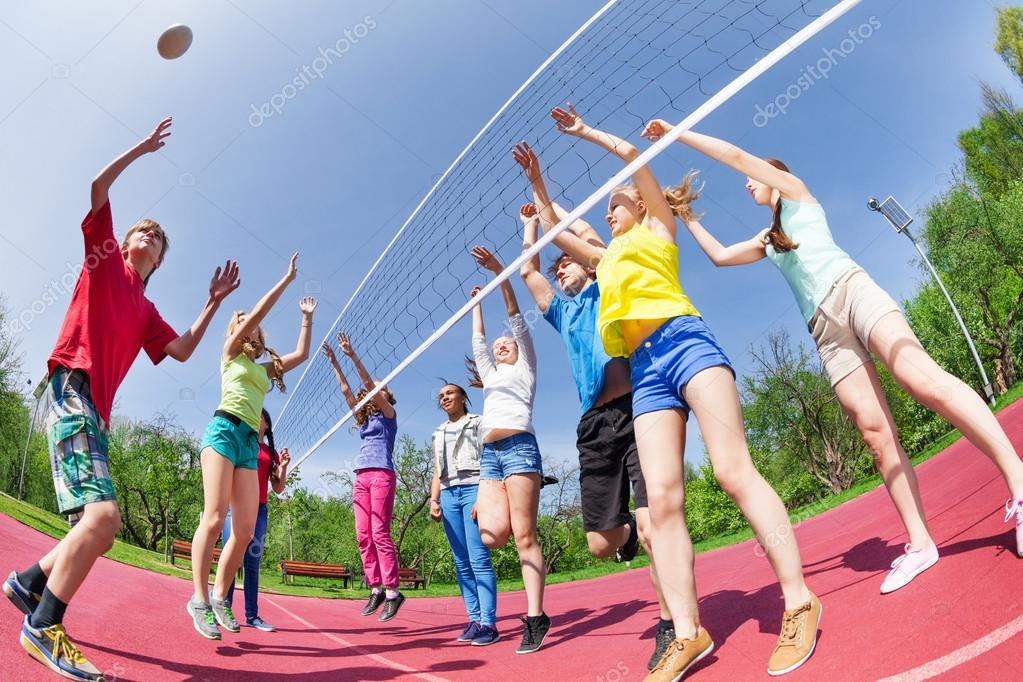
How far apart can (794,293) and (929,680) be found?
1.94 m

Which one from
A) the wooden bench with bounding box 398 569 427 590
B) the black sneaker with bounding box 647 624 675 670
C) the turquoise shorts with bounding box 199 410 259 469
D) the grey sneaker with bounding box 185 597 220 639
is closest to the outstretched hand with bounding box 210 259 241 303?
the turquoise shorts with bounding box 199 410 259 469

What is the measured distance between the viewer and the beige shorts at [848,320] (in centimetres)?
288

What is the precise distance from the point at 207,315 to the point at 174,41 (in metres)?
2.61

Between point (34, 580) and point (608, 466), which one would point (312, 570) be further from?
point (608, 466)

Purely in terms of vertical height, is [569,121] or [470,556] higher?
[569,121]

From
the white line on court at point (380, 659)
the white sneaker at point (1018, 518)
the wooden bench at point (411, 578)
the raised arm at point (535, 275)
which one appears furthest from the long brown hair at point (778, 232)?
the wooden bench at point (411, 578)

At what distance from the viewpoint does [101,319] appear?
3.06 m

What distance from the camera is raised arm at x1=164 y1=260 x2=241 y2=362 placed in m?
3.53

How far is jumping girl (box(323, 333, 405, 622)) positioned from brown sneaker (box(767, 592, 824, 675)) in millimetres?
3833

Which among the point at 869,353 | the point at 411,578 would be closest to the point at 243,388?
the point at 869,353

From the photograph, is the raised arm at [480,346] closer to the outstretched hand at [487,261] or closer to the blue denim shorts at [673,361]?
the outstretched hand at [487,261]

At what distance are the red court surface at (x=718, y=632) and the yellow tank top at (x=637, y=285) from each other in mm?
1492

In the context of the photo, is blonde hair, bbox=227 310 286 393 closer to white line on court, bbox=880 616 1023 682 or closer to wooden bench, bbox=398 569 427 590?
white line on court, bbox=880 616 1023 682

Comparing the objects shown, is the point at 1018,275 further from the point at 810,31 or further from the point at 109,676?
the point at 109,676
